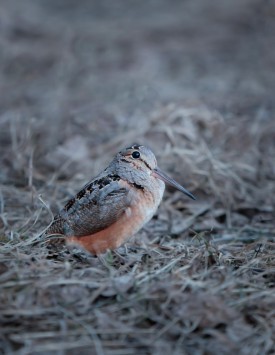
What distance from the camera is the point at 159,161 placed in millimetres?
7223

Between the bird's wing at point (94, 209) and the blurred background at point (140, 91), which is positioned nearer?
the bird's wing at point (94, 209)

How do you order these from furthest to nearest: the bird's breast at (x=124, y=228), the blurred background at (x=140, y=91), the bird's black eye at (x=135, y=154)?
the blurred background at (x=140, y=91)
the bird's black eye at (x=135, y=154)
the bird's breast at (x=124, y=228)

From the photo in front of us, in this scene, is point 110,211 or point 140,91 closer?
point 110,211

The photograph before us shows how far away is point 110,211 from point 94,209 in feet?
0.45

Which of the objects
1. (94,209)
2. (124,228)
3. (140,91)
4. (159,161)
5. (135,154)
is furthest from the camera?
(140,91)

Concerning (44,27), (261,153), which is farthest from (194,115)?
(44,27)

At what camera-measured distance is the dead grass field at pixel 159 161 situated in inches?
151

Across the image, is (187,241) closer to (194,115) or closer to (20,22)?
(194,115)

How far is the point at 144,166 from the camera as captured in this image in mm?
5270

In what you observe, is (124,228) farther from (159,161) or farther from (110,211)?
(159,161)

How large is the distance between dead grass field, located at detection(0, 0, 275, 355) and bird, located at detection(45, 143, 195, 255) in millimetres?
164

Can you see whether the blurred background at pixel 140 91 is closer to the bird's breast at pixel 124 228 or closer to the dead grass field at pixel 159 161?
the dead grass field at pixel 159 161

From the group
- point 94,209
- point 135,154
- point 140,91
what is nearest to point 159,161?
point 135,154

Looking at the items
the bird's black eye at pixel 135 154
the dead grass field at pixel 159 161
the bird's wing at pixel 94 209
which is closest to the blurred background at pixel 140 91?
the dead grass field at pixel 159 161
